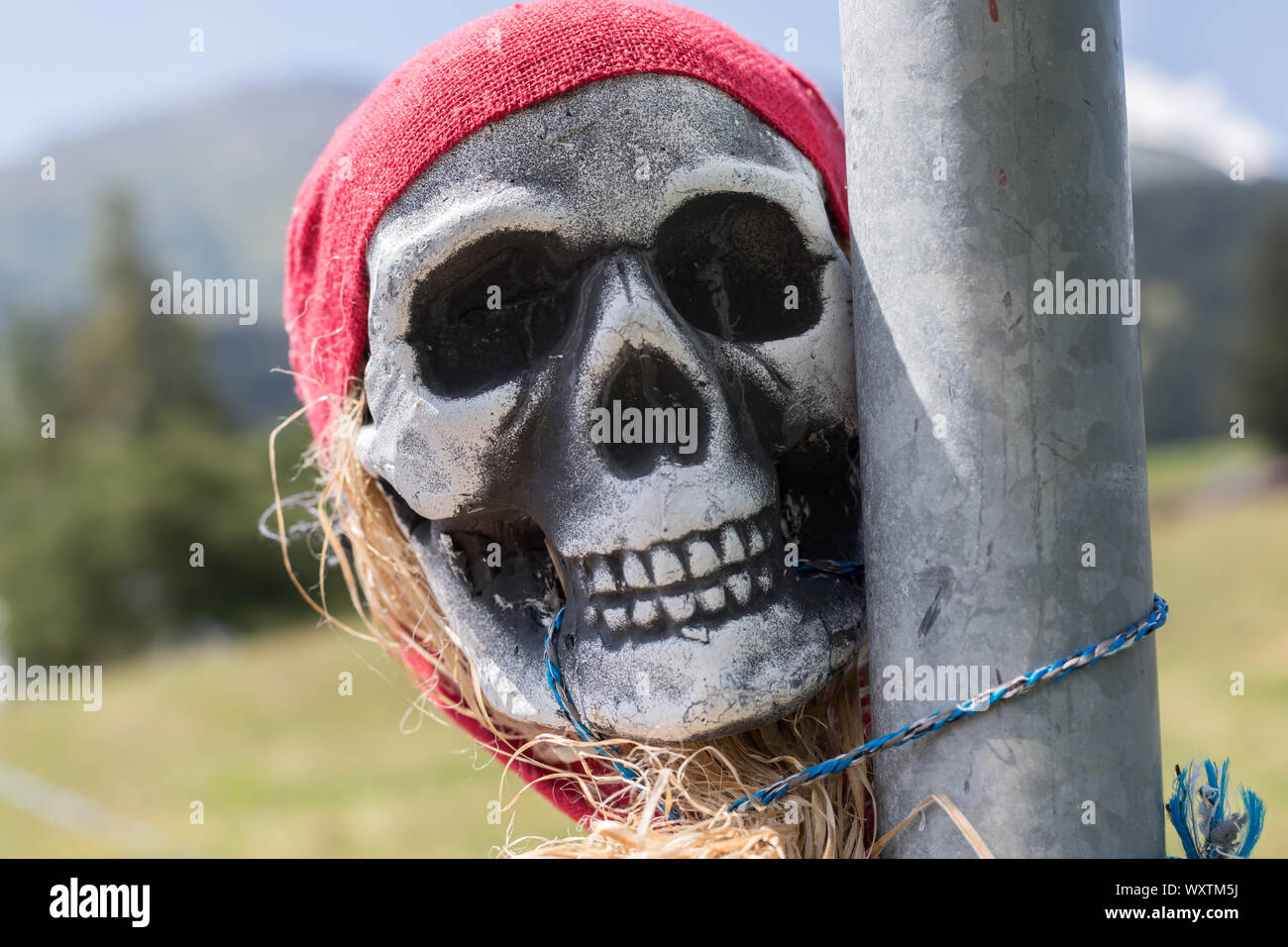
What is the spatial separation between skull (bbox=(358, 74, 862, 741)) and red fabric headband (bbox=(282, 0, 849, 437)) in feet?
0.09

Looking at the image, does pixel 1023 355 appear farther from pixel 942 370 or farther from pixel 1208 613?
pixel 1208 613

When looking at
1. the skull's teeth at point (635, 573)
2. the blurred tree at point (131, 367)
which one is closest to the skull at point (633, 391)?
the skull's teeth at point (635, 573)

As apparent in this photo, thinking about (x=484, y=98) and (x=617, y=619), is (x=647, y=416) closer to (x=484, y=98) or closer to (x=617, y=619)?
(x=617, y=619)

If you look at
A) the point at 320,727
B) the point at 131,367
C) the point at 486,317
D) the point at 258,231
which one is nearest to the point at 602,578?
the point at 486,317

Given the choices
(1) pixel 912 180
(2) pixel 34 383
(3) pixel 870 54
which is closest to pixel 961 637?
(1) pixel 912 180

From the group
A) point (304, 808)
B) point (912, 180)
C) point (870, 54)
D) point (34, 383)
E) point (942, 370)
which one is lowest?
point (304, 808)

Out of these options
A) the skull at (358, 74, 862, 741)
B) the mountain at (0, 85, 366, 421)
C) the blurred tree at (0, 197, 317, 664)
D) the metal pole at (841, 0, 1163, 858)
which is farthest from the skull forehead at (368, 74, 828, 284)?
the mountain at (0, 85, 366, 421)

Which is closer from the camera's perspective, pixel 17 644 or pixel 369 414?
pixel 369 414

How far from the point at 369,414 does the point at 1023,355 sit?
0.98 metres

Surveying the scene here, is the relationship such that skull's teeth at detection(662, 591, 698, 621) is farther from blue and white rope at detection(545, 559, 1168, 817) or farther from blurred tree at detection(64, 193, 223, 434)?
blurred tree at detection(64, 193, 223, 434)

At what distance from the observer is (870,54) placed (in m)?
1.22

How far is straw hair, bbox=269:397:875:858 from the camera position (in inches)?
52.1

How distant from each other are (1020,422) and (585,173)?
0.64m

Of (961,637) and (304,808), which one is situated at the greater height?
(961,637)
